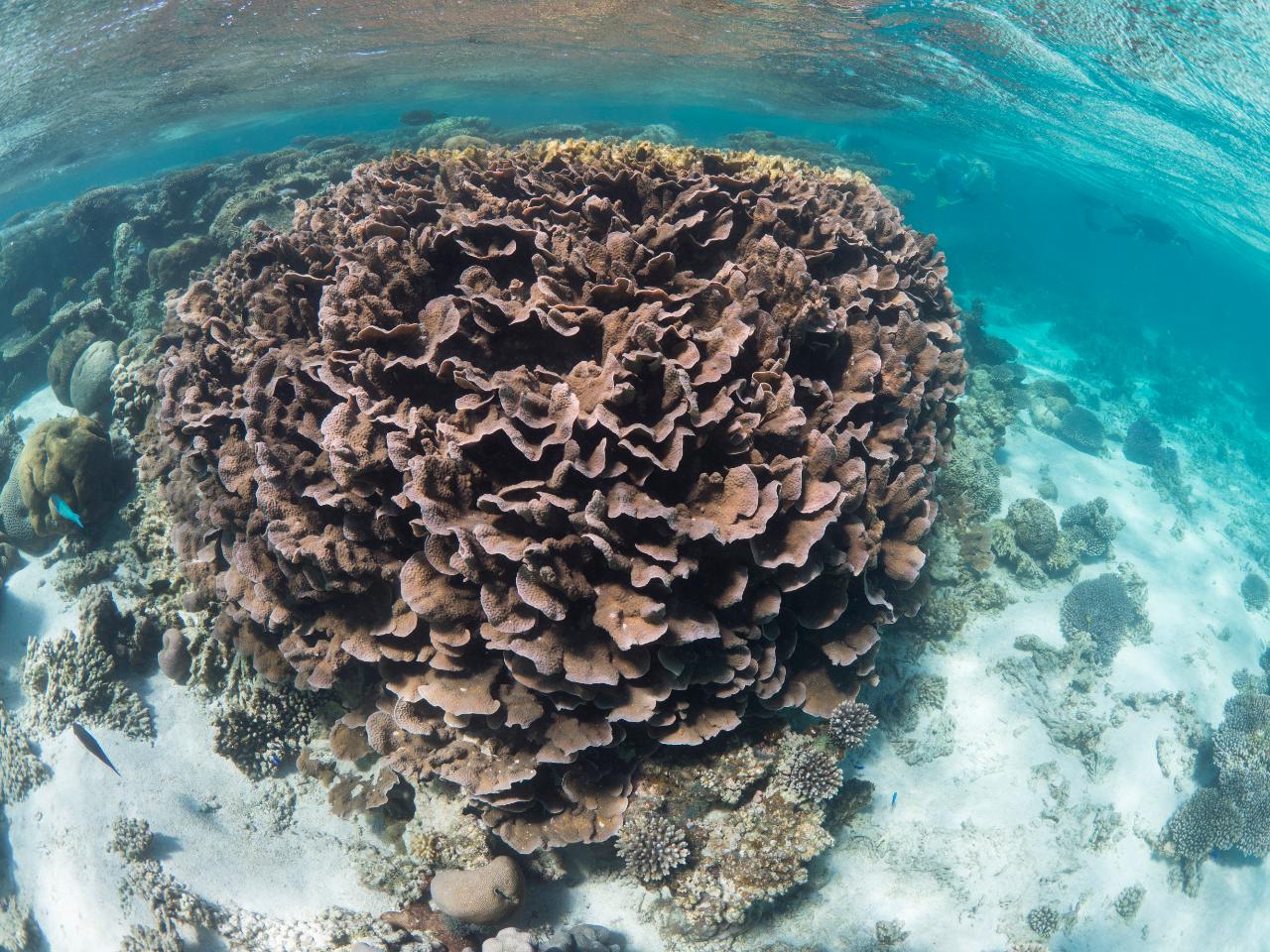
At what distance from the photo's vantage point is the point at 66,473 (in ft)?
26.2

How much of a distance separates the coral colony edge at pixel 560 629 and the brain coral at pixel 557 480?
4 cm

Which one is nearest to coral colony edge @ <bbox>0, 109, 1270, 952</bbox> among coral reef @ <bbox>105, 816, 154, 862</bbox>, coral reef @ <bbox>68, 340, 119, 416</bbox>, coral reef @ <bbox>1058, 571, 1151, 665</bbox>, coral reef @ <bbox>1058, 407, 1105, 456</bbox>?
coral reef @ <bbox>105, 816, 154, 862</bbox>

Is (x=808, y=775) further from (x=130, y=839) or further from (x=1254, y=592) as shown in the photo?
(x=1254, y=592)

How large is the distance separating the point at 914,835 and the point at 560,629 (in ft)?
17.7

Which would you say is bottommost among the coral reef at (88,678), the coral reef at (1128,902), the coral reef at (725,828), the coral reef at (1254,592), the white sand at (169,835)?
the coral reef at (1254,592)

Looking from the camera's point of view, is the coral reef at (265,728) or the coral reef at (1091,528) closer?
the coral reef at (265,728)

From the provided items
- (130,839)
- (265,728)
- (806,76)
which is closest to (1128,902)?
(265,728)

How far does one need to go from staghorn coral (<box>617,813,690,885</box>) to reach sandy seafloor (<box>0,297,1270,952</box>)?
76 cm

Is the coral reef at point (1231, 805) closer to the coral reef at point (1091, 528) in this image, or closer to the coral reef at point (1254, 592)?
the coral reef at point (1091, 528)

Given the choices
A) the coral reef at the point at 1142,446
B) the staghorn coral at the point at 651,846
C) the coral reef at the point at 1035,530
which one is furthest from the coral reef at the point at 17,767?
the coral reef at the point at 1142,446

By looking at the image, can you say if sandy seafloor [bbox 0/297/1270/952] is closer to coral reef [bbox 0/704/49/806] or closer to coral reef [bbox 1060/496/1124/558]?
coral reef [bbox 0/704/49/806]

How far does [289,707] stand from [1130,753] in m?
11.9

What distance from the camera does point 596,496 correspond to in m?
3.55

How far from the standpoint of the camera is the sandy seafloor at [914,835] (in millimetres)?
Result: 5461
